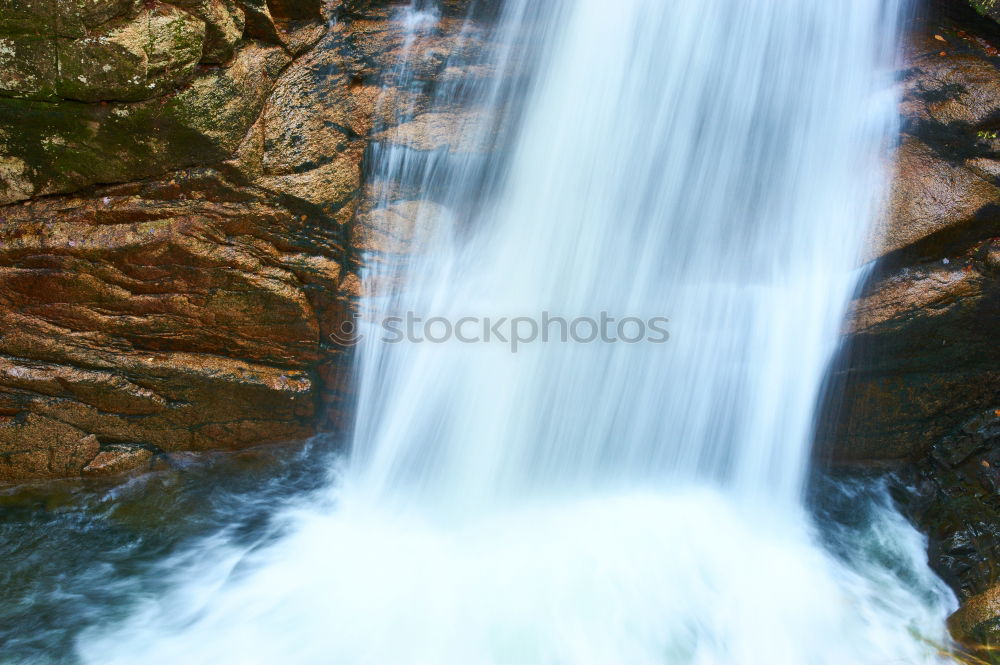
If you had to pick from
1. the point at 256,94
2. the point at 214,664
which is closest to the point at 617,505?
the point at 214,664

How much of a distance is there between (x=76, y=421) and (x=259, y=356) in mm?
1375

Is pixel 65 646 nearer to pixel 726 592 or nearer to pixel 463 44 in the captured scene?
pixel 726 592

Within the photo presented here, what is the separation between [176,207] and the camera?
14.2 ft

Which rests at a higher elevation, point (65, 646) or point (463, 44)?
point (463, 44)

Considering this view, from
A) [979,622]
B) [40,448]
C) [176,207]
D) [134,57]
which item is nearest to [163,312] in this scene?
[176,207]

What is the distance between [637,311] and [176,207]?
348 cm

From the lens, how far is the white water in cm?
457

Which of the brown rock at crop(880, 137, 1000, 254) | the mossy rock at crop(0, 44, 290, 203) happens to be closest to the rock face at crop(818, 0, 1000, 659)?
the brown rock at crop(880, 137, 1000, 254)

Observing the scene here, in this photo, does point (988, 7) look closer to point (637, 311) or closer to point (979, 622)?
point (637, 311)

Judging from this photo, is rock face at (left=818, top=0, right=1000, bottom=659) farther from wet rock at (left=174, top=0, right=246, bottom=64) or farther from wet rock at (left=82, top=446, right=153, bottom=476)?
wet rock at (left=82, top=446, right=153, bottom=476)

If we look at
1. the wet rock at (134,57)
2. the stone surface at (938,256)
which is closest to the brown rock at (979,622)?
the stone surface at (938,256)

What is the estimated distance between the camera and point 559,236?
4.95m

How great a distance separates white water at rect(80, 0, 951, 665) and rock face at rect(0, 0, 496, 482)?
42cm

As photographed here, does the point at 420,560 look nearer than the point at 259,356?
Yes
